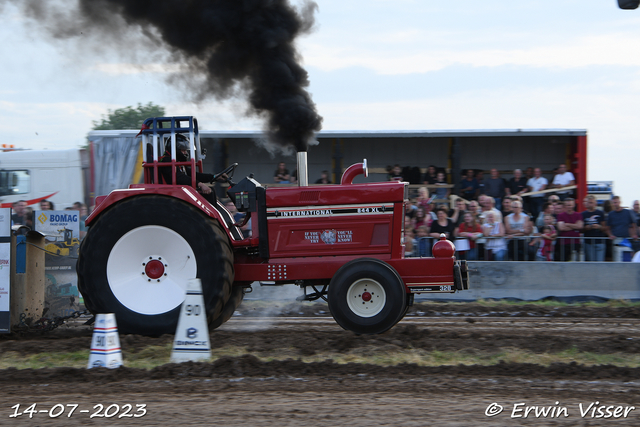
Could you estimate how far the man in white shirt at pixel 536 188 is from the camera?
40.5 feet

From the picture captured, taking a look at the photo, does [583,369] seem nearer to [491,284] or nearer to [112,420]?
[112,420]

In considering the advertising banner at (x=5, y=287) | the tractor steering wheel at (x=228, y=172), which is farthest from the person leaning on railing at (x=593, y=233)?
the advertising banner at (x=5, y=287)

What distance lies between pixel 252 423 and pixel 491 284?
6948 mm

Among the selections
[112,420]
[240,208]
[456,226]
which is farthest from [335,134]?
[112,420]

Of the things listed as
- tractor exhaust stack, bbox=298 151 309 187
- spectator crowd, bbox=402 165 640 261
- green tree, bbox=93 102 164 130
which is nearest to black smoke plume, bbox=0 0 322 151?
tractor exhaust stack, bbox=298 151 309 187

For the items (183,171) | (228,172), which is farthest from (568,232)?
(183,171)

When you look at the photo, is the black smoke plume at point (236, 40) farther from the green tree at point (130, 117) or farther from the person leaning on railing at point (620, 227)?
the green tree at point (130, 117)

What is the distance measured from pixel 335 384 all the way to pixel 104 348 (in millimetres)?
1971

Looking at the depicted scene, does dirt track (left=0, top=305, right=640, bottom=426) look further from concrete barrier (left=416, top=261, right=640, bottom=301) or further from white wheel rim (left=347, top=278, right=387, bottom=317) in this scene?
concrete barrier (left=416, top=261, right=640, bottom=301)

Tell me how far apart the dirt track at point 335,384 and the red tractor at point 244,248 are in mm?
367

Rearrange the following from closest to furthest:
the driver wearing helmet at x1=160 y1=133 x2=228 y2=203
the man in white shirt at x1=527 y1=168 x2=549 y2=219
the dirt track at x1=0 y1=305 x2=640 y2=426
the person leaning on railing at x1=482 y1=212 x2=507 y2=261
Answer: the dirt track at x1=0 y1=305 x2=640 y2=426 → the driver wearing helmet at x1=160 y1=133 x2=228 y2=203 → the person leaning on railing at x1=482 y1=212 x2=507 y2=261 → the man in white shirt at x1=527 y1=168 x2=549 y2=219

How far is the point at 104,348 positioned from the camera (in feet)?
17.6

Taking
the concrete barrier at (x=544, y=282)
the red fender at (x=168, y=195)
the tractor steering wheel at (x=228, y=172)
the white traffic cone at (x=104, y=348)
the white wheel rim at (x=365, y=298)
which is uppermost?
the tractor steering wheel at (x=228, y=172)

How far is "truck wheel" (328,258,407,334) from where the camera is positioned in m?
6.22
